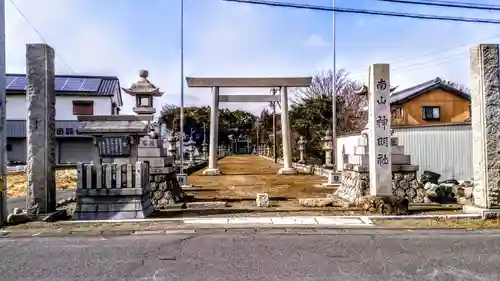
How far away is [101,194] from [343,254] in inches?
222

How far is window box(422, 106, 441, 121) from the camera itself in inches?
1276

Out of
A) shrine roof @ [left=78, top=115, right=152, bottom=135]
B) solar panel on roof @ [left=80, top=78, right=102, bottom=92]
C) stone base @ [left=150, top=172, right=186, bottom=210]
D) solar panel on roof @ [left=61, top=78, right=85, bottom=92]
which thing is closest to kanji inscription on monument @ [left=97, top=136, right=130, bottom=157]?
shrine roof @ [left=78, top=115, right=152, bottom=135]

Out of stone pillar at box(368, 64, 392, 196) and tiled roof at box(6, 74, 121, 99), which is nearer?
stone pillar at box(368, 64, 392, 196)

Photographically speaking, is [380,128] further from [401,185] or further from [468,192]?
[468,192]

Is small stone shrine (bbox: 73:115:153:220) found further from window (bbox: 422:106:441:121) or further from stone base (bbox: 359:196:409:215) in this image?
window (bbox: 422:106:441:121)

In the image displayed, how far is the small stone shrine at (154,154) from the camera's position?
12328 mm

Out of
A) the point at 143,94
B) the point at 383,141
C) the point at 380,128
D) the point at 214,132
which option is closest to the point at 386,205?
the point at 383,141

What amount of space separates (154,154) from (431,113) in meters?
26.6

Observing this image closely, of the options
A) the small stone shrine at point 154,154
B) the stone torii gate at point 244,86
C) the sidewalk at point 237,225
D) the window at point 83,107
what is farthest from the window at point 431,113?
the window at point 83,107

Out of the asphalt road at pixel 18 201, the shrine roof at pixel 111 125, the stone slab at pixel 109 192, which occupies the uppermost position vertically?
the shrine roof at pixel 111 125

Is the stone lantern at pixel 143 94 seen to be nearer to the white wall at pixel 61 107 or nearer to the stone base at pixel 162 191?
the stone base at pixel 162 191

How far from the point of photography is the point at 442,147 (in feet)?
64.0

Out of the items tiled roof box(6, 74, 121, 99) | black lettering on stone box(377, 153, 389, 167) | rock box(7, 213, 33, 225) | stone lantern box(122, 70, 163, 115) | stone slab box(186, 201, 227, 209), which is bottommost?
stone slab box(186, 201, 227, 209)

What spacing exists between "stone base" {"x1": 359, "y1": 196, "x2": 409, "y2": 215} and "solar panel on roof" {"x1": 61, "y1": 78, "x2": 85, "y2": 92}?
114 feet
